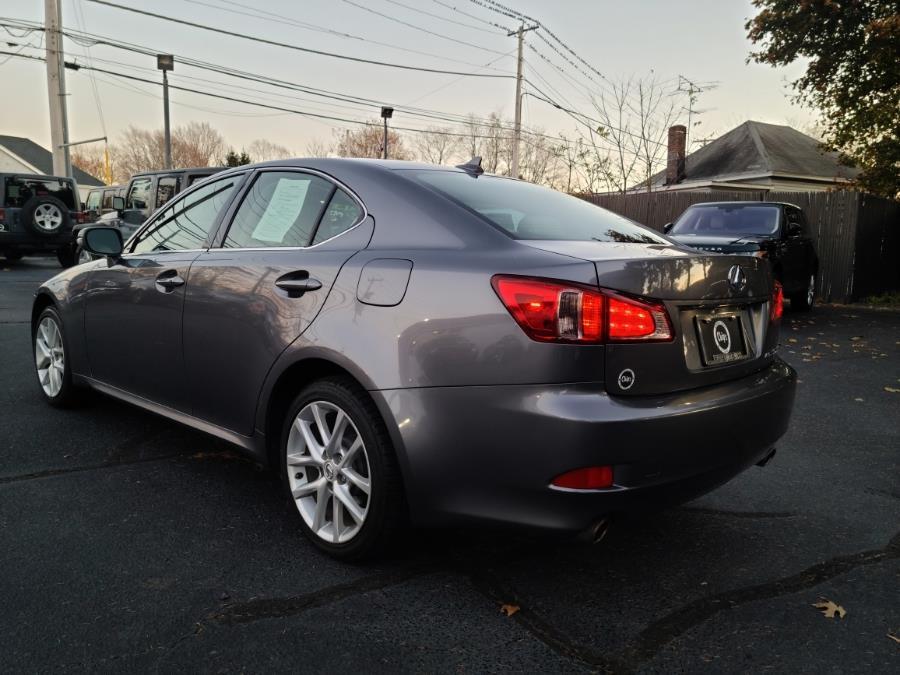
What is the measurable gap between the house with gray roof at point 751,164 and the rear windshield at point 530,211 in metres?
31.8

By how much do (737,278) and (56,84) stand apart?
89.9 feet

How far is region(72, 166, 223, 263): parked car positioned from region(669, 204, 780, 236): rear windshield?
7463mm

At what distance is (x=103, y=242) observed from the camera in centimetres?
409

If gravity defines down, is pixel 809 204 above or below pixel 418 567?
above

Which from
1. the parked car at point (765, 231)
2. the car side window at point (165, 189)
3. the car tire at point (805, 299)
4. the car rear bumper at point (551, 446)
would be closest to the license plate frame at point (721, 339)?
the car rear bumper at point (551, 446)

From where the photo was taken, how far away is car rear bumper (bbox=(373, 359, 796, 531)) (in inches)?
84.9

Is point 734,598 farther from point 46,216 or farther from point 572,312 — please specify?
Result: point 46,216

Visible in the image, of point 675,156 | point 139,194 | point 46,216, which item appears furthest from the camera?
point 675,156

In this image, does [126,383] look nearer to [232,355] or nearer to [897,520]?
[232,355]

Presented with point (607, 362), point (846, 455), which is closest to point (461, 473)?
point (607, 362)

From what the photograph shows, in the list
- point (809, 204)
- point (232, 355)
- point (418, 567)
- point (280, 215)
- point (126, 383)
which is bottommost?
point (418, 567)

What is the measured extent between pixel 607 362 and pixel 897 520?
2068 mm

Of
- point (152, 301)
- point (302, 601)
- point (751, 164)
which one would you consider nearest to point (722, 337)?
point (302, 601)

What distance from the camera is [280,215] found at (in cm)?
321
